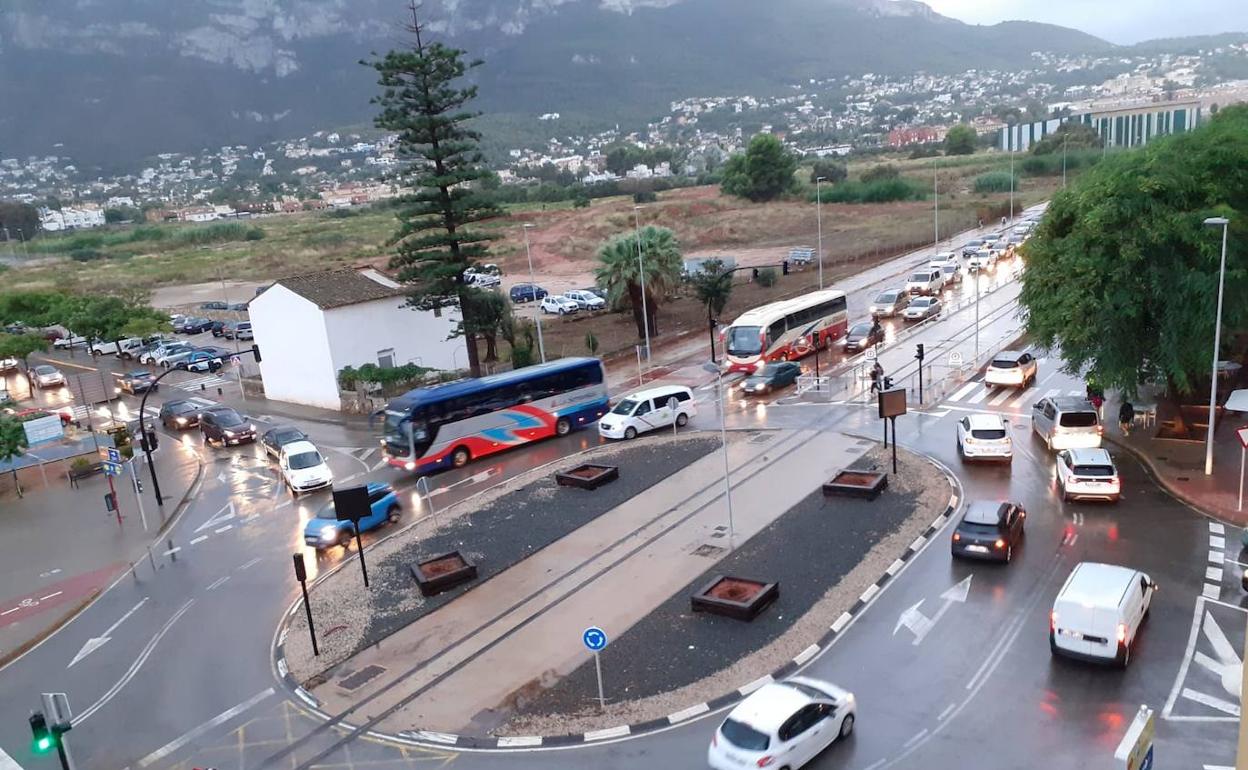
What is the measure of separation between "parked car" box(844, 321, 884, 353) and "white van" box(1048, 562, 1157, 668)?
27.8 meters

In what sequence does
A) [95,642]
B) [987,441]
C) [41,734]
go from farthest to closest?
[987,441] → [95,642] → [41,734]

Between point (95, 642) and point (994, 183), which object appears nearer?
point (95, 642)

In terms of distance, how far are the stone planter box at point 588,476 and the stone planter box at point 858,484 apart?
6301 mm

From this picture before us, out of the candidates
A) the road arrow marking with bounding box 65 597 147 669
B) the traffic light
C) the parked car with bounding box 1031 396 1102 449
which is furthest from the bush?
the traffic light

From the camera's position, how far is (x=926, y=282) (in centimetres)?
5528

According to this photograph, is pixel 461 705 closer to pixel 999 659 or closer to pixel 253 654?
pixel 253 654

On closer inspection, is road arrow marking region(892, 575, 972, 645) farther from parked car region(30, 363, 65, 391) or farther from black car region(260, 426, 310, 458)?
parked car region(30, 363, 65, 391)

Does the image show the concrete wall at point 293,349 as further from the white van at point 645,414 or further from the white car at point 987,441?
the white car at point 987,441

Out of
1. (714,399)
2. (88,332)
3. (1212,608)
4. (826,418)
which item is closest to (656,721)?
(1212,608)

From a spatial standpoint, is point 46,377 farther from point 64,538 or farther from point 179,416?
point 64,538

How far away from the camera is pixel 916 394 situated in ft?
112

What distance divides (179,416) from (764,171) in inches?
3377

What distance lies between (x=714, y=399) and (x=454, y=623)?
65.2 ft

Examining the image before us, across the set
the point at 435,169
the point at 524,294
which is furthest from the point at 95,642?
the point at 524,294
